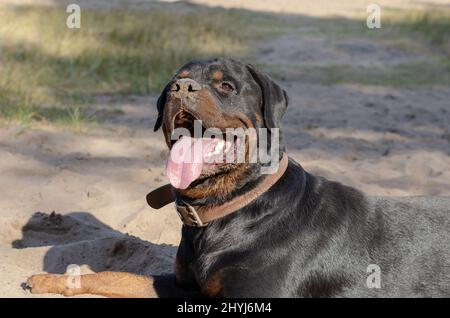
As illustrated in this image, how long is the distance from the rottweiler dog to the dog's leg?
27 cm

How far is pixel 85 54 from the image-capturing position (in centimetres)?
1195

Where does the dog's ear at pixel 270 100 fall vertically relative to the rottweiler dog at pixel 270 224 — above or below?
above

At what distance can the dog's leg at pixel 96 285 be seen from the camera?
180 inches

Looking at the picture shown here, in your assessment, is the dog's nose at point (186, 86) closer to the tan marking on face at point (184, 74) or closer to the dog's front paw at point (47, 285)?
the tan marking on face at point (184, 74)

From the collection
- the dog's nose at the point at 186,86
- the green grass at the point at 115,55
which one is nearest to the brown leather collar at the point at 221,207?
the dog's nose at the point at 186,86

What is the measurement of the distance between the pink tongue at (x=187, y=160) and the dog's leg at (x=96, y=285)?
2.35ft

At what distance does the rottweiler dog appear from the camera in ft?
13.7

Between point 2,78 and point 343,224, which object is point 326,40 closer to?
point 2,78

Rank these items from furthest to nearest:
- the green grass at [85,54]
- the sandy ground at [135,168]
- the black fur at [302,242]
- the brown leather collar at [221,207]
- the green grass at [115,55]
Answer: the green grass at [115,55] < the green grass at [85,54] < the sandy ground at [135,168] < the brown leather collar at [221,207] < the black fur at [302,242]

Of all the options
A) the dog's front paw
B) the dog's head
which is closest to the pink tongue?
the dog's head

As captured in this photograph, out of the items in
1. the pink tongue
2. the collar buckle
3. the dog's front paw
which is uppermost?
the pink tongue

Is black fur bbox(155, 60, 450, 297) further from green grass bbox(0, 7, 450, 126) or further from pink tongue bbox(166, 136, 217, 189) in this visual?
green grass bbox(0, 7, 450, 126)
